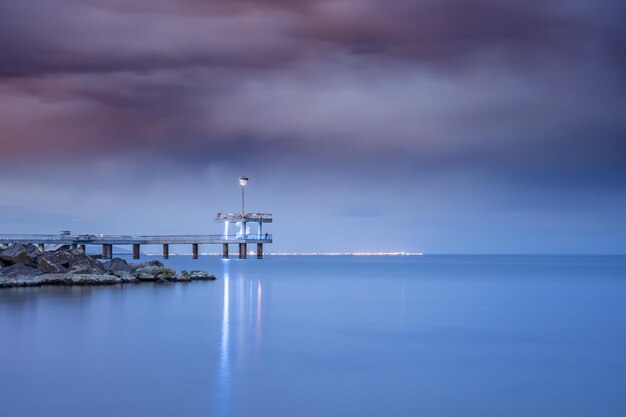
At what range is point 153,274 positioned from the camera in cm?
4178

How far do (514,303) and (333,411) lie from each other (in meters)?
25.2

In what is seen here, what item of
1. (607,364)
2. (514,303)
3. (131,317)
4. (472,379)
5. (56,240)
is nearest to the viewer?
(472,379)

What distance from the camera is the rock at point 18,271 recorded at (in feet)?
121

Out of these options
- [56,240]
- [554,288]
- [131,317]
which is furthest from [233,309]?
[56,240]

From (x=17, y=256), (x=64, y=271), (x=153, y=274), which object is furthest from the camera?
(x=153, y=274)

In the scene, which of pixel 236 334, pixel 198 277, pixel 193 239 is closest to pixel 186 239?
pixel 193 239

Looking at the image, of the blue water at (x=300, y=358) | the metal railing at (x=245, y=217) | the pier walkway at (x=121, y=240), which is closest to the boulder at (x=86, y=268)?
the blue water at (x=300, y=358)

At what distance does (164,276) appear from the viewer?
42.2 m

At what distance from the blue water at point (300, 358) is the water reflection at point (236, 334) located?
0.22 ft

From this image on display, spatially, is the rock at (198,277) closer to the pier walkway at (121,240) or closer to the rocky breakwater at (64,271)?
the rocky breakwater at (64,271)

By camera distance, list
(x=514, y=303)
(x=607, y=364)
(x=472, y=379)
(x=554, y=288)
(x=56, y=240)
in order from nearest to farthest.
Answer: (x=472, y=379), (x=607, y=364), (x=514, y=303), (x=554, y=288), (x=56, y=240)

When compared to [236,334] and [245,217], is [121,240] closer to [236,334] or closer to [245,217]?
[245,217]

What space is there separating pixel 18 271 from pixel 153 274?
8.04 m

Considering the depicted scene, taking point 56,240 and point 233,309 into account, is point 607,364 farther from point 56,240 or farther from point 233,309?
point 56,240
